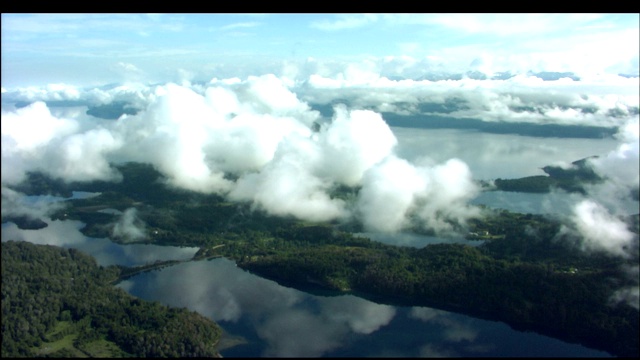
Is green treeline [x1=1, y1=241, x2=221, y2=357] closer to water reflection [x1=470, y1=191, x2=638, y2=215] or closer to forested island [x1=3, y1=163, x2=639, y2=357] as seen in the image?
forested island [x1=3, y1=163, x2=639, y2=357]

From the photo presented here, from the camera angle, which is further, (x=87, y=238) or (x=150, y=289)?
(x=87, y=238)

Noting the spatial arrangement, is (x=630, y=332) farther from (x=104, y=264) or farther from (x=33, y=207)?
(x=33, y=207)

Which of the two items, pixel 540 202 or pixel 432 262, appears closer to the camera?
pixel 432 262

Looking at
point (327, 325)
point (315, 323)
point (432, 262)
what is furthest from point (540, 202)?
point (315, 323)

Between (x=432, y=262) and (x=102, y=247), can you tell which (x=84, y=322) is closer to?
(x=102, y=247)

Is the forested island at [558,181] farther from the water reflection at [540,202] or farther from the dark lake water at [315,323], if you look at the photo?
the dark lake water at [315,323]

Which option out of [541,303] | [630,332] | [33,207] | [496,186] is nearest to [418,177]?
[496,186]
